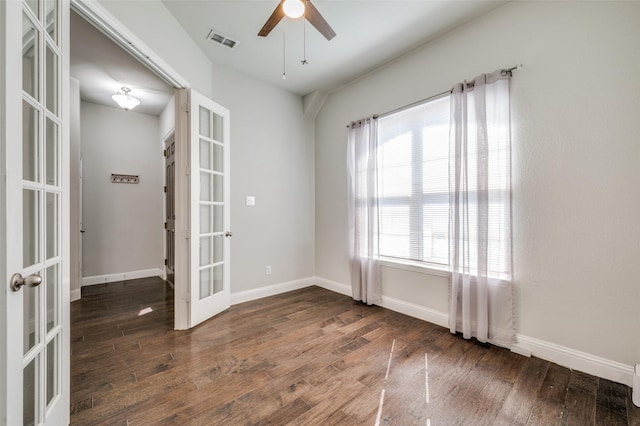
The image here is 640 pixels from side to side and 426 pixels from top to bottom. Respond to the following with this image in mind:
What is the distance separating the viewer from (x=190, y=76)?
276 centimetres

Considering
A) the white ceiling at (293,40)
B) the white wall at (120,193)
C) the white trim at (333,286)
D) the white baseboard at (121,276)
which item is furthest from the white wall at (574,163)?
the white baseboard at (121,276)

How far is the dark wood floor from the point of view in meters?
1.53

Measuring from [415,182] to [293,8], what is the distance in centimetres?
199

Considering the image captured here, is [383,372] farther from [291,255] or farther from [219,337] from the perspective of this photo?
[291,255]

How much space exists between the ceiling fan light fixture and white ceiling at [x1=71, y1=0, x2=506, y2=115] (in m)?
0.62

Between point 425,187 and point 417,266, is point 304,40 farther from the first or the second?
point 417,266

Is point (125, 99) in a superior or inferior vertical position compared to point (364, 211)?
superior

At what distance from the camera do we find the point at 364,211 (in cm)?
334

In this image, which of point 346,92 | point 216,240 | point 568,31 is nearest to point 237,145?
point 216,240

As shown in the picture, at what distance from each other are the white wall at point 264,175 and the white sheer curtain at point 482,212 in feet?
7.35

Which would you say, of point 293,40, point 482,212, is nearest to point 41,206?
point 293,40

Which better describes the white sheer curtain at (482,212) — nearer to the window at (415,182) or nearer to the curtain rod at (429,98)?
the curtain rod at (429,98)

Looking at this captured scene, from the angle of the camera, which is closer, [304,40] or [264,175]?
[304,40]

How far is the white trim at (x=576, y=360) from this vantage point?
178cm
